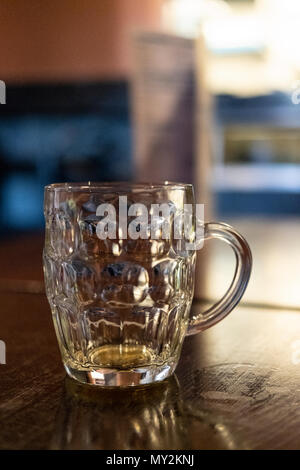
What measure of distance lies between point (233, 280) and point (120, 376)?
0.48 ft

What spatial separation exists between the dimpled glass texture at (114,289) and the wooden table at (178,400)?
0.08 feet

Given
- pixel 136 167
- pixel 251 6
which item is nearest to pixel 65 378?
pixel 136 167

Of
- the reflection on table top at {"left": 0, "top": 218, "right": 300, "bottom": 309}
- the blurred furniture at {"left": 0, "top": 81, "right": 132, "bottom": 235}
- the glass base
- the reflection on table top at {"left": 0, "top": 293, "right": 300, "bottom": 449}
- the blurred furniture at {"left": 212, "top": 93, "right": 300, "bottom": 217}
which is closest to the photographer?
the reflection on table top at {"left": 0, "top": 293, "right": 300, "bottom": 449}

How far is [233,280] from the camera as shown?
626mm

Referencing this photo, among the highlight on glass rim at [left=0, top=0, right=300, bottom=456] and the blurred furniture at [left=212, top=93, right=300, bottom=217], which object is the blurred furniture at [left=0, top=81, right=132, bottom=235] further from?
the highlight on glass rim at [left=0, top=0, right=300, bottom=456]

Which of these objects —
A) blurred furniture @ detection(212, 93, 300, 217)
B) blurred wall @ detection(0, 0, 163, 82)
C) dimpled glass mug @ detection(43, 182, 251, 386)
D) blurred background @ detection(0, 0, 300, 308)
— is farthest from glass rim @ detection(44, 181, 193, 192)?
blurred furniture @ detection(212, 93, 300, 217)

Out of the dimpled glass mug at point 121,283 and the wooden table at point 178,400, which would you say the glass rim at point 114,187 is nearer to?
the dimpled glass mug at point 121,283

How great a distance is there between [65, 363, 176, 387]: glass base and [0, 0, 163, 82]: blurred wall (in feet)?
12.8

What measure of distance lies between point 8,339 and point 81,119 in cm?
403

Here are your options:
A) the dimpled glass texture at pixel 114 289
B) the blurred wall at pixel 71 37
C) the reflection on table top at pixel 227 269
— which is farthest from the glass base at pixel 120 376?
the blurred wall at pixel 71 37

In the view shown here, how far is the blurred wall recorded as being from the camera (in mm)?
4176

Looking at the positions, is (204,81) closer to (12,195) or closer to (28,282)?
(12,195)

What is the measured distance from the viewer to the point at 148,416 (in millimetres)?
496

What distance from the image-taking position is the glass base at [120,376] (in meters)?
0.56
